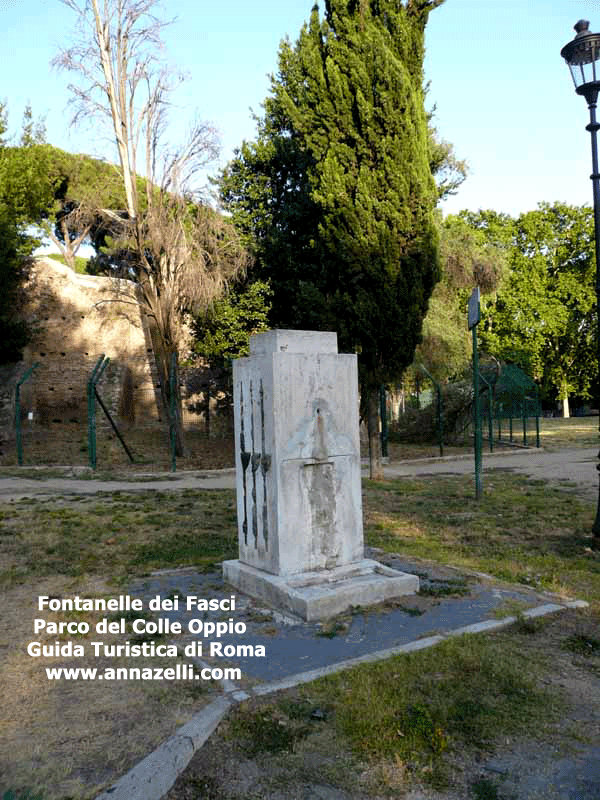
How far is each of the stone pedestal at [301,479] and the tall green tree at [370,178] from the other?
247 inches

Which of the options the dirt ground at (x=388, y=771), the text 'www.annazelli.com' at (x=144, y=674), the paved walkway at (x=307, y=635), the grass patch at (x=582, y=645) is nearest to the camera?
the dirt ground at (x=388, y=771)

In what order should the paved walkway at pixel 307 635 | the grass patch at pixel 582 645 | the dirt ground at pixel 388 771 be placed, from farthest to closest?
1. the grass patch at pixel 582 645
2. the paved walkway at pixel 307 635
3. the dirt ground at pixel 388 771

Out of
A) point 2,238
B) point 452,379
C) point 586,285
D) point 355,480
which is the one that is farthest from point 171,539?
point 586,285

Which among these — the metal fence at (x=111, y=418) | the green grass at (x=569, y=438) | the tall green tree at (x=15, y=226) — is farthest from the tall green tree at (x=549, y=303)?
the tall green tree at (x=15, y=226)

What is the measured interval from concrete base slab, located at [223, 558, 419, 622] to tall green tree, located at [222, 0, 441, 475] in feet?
22.0

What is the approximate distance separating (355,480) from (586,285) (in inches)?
1255

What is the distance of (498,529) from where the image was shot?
693 cm

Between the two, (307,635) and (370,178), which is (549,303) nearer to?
(370,178)

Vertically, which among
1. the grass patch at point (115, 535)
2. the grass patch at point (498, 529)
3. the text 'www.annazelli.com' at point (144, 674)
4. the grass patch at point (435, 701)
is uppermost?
the grass patch at point (115, 535)

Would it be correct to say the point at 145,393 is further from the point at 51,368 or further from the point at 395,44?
the point at 395,44

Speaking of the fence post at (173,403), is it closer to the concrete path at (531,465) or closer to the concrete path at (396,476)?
the concrete path at (396,476)

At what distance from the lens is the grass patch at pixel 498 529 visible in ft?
17.2

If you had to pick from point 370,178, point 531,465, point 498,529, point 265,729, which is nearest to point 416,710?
point 265,729

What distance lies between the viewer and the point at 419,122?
10.9m
